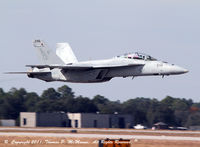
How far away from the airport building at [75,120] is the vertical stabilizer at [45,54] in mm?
32916

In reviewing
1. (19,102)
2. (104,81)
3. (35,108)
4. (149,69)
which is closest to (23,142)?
(104,81)

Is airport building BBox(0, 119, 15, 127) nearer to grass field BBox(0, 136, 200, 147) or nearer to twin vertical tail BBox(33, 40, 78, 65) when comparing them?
grass field BBox(0, 136, 200, 147)

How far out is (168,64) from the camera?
1566 inches

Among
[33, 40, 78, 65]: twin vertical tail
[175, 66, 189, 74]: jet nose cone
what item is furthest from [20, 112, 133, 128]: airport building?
[175, 66, 189, 74]: jet nose cone

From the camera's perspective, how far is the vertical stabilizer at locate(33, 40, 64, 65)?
152 feet

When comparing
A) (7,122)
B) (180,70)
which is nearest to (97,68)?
(180,70)

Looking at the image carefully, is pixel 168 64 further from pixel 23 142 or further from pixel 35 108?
A: pixel 35 108

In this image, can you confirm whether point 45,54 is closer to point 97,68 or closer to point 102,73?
point 97,68

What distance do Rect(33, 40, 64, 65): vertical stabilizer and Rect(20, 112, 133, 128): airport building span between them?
32.9 meters

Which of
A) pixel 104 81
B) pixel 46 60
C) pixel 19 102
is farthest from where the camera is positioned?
pixel 19 102

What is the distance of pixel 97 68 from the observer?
41719 mm

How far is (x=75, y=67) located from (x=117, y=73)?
3.21 meters

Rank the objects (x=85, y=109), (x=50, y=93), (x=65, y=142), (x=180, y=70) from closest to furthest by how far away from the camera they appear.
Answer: (x=180, y=70), (x=65, y=142), (x=85, y=109), (x=50, y=93)

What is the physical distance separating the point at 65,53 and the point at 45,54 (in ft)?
7.79
